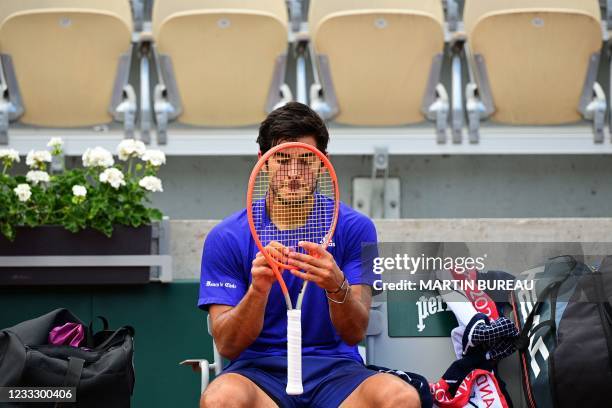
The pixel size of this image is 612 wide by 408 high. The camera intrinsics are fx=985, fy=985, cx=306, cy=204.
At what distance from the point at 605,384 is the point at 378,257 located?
661 millimetres

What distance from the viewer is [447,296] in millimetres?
2928

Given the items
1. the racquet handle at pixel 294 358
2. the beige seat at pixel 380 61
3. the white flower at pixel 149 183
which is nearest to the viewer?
the racquet handle at pixel 294 358

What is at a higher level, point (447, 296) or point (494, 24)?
point (494, 24)

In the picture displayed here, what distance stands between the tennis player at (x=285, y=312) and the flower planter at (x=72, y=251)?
900mm

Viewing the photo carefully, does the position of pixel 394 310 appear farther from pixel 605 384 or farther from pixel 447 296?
pixel 605 384

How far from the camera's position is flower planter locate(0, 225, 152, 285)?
11.3ft

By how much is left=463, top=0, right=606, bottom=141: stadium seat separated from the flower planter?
75.0 inches

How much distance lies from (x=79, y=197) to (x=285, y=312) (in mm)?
1181

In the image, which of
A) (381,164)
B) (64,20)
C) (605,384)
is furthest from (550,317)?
(64,20)

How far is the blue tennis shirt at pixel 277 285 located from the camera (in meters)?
2.55

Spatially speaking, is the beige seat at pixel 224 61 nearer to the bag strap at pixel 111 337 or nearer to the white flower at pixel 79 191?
the white flower at pixel 79 191

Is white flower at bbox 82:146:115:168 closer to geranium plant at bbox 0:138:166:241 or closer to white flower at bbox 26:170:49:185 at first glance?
geranium plant at bbox 0:138:166:241

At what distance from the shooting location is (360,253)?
103 inches

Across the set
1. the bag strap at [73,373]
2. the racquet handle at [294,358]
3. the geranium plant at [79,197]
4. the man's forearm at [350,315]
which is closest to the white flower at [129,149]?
the geranium plant at [79,197]
